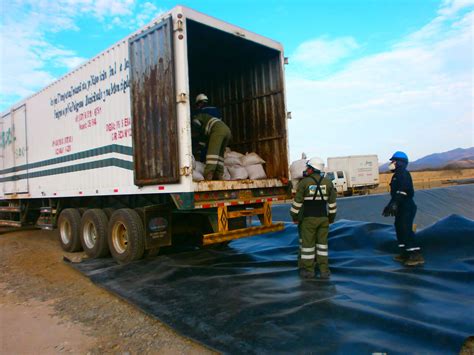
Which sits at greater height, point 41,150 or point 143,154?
point 41,150

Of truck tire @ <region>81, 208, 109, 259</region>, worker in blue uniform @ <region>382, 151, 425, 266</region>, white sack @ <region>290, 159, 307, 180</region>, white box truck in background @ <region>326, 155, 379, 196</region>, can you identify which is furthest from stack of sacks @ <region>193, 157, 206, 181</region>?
white box truck in background @ <region>326, 155, 379, 196</region>

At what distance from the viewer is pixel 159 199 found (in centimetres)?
620

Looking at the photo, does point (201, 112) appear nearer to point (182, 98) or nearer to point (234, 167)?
point (234, 167)

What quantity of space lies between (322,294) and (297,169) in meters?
2.87

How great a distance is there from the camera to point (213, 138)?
596 centimetres

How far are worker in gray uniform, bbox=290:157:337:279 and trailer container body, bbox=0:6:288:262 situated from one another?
3.67 feet

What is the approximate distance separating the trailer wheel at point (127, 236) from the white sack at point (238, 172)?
5.70ft

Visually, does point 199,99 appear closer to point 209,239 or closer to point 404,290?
point 209,239

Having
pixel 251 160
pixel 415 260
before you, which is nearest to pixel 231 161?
pixel 251 160

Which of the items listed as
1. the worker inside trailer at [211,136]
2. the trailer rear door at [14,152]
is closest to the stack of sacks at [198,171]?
the worker inside trailer at [211,136]

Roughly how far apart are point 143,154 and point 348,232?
3.63m

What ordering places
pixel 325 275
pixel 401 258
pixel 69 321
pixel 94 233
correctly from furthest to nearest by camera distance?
pixel 94 233
pixel 401 258
pixel 325 275
pixel 69 321

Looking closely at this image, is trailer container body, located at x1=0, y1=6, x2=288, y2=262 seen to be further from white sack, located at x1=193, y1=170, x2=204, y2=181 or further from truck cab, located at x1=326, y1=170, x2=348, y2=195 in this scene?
truck cab, located at x1=326, y1=170, x2=348, y2=195

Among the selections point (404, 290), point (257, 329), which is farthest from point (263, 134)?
point (257, 329)
